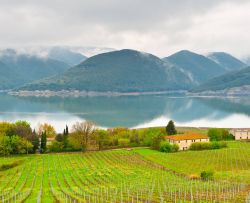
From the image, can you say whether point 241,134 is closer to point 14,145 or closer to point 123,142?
point 123,142

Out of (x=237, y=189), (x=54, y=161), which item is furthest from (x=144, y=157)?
(x=237, y=189)

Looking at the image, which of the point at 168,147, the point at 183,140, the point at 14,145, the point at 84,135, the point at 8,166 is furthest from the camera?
the point at 183,140

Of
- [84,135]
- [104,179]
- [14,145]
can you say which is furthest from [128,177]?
[14,145]

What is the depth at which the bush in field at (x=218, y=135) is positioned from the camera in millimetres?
83125

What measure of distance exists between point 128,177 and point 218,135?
46.4m

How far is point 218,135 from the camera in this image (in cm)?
8375

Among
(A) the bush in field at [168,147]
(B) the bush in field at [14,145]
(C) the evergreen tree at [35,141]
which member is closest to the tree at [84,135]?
(C) the evergreen tree at [35,141]

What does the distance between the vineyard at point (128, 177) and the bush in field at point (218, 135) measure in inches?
340

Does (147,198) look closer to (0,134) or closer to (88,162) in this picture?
(88,162)

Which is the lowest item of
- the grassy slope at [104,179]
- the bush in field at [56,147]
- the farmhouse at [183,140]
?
the grassy slope at [104,179]

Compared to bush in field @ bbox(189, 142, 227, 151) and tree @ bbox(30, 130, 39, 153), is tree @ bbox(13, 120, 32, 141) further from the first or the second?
bush in field @ bbox(189, 142, 227, 151)

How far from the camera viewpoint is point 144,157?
62.1 meters

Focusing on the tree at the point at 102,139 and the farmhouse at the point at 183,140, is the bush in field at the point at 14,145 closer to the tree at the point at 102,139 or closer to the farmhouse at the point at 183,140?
the tree at the point at 102,139

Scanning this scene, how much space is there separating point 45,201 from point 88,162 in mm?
29832
